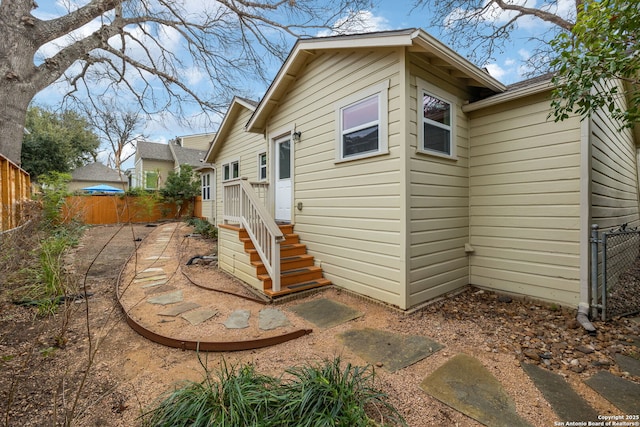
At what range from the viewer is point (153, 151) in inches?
848

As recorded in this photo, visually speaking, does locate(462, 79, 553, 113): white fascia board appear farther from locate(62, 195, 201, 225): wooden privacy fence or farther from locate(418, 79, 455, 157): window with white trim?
locate(62, 195, 201, 225): wooden privacy fence

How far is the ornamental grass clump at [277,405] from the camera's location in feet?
5.26

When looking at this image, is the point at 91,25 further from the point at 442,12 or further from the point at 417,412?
the point at 417,412

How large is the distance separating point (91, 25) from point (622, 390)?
1303cm

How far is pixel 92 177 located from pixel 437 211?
90.2 feet

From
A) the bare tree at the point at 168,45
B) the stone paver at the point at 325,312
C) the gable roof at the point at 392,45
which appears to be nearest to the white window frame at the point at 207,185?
the bare tree at the point at 168,45

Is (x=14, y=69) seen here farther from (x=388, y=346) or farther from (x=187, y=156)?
(x=187, y=156)

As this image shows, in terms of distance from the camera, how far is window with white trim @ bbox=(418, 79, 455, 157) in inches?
154

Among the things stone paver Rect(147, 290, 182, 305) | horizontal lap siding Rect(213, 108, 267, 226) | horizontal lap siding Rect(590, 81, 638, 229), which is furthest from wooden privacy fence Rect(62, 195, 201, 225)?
horizontal lap siding Rect(590, 81, 638, 229)

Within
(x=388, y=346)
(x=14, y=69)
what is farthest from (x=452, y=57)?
(x=14, y=69)

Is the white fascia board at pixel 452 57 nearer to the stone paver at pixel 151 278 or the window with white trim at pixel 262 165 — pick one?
the window with white trim at pixel 262 165

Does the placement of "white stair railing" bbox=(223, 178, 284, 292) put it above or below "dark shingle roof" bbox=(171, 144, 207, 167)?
below

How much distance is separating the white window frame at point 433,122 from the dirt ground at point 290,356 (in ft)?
7.52

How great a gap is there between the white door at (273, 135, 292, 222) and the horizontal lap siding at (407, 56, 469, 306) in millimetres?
3101
